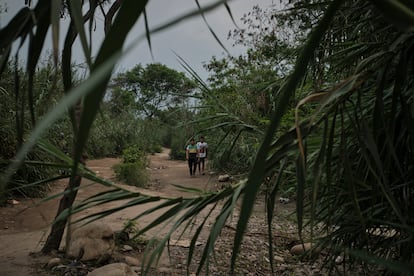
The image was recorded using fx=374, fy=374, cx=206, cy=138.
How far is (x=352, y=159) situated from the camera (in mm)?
1248

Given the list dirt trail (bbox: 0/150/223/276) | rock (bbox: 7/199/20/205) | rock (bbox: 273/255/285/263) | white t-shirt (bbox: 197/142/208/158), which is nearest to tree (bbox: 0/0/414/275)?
dirt trail (bbox: 0/150/223/276)

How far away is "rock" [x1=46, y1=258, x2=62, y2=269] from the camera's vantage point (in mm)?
3112

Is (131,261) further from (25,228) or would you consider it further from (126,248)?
(25,228)

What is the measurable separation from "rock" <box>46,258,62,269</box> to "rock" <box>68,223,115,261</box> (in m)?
0.11

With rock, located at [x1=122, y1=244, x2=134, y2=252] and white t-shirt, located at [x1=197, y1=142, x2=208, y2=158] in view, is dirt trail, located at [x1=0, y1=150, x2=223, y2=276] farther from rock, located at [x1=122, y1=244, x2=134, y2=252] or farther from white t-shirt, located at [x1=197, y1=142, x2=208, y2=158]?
white t-shirt, located at [x1=197, y1=142, x2=208, y2=158]

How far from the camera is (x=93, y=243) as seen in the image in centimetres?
340

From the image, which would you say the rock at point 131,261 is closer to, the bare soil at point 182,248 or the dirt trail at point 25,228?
the bare soil at point 182,248

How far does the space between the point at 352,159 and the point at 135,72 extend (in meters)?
26.2

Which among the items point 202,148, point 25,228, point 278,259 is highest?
point 202,148

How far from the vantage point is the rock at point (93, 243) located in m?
3.33

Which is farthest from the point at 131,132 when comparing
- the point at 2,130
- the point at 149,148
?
the point at 2,130

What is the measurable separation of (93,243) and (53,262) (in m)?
0.38

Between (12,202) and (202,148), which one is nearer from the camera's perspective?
(12,202)

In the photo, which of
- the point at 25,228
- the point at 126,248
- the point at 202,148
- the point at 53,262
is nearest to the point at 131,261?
the point at 126,248
